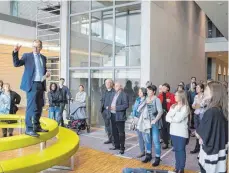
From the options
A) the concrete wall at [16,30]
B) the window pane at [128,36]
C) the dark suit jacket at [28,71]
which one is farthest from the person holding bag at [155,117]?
the concrete wall at [16,30]

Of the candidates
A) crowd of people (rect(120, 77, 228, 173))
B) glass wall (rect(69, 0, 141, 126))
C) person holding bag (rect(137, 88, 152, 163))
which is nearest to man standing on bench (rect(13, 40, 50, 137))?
crowd of people (rect(120, 77, 228, 173))

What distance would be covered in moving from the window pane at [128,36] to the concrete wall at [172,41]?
15.2 inches

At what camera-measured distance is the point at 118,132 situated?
5.71 metres

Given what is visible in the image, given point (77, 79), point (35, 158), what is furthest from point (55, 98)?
point (35, 158)

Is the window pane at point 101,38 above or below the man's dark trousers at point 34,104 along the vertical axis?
above

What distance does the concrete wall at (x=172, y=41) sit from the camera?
25.4ft

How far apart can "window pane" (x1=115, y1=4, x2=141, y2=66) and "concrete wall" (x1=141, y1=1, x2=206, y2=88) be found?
385mm

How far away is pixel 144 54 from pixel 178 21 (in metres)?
3.02

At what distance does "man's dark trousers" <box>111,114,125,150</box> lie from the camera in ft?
18.0

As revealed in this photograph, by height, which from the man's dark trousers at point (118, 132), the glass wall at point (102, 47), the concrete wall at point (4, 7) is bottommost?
the man's dark trousers at point (118, 132)

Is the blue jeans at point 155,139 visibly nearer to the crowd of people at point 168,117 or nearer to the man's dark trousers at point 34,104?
the crowd of people at point 168,117

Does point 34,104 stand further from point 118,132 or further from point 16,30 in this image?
point 16,30

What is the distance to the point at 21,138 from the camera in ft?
11.6

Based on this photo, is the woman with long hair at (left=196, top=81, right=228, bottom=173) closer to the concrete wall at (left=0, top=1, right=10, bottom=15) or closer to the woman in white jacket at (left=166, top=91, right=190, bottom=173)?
the woman in white jacket at (left=166, top=91, right=190, bottom=173)
